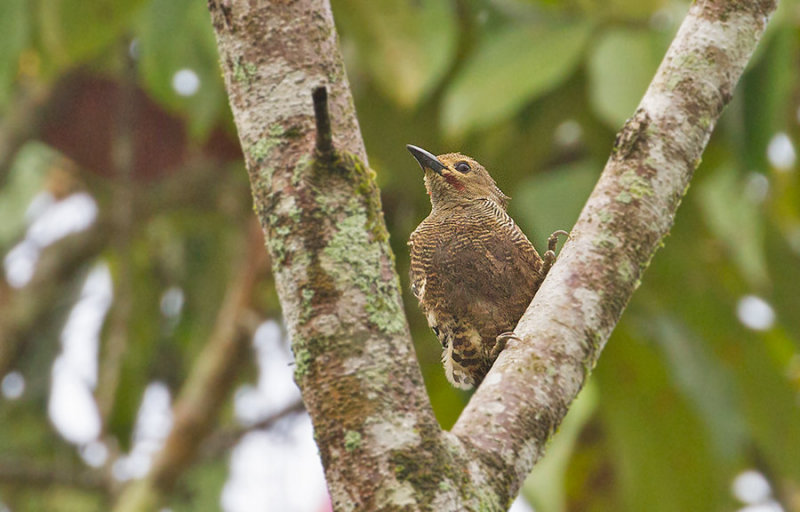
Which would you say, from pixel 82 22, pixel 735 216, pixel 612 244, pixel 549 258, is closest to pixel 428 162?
pixel 549 258

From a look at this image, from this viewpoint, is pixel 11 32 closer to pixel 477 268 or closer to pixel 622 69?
pixel 622 69

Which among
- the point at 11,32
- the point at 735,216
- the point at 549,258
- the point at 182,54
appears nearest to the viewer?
the point at 549,258

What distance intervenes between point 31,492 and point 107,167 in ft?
6.33

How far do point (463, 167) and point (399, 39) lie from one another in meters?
1.10

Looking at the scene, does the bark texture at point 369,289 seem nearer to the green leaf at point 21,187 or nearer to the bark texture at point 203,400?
the bark texture at point 203,400

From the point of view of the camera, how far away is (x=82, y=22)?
13.0 feet

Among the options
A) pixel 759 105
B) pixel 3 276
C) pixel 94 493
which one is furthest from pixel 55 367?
pixel 759 105

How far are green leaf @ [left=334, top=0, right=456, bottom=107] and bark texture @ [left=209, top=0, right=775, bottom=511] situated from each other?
1.64 metres

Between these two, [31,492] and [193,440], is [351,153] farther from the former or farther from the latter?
[31,492]

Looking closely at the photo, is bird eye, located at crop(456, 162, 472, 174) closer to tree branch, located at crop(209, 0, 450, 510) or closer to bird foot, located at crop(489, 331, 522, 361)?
bird foot, located at crop(489, 331, 522, 361)

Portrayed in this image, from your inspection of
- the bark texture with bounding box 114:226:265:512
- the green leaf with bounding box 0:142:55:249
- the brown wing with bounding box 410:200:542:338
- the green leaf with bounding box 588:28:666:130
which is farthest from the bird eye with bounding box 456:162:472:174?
the green leaf with bounding box 0:142:55:249

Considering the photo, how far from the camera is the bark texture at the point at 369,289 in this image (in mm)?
1643

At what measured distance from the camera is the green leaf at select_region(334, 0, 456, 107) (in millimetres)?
3672

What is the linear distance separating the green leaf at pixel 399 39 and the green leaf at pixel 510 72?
15 cm
